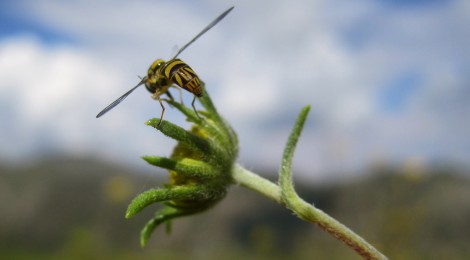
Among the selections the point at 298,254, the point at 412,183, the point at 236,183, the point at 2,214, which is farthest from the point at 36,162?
the point at 236,183

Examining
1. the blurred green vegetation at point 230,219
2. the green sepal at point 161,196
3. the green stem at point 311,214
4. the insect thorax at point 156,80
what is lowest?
the blurred green vegetation at point 230,219

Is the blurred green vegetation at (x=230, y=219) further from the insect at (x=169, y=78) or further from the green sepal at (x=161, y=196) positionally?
the insect at (x=169, y=78)

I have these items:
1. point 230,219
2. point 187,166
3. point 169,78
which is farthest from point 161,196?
point 230,219

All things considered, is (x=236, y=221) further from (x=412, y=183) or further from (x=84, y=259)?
(x=412, y=183)

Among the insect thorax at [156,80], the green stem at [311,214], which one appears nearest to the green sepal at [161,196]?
the green stem at [311,214]

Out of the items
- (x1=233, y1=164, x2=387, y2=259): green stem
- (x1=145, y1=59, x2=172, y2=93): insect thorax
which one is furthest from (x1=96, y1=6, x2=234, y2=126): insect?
(x1=233, y1=164, x2=387, y2=259): green stem
